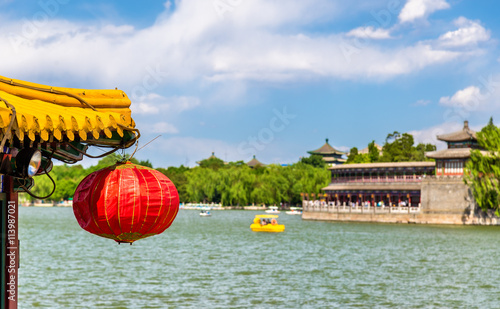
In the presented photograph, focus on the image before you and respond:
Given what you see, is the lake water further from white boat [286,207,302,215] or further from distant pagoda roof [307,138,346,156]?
distant pagoda roof [307,138,346,156]

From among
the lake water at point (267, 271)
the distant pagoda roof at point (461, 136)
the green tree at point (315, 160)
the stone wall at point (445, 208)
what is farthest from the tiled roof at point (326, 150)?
the lake water at point (267, 271)

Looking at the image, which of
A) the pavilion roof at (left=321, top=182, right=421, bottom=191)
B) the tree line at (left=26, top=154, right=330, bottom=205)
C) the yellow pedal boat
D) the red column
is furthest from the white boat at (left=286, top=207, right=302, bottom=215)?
the red column

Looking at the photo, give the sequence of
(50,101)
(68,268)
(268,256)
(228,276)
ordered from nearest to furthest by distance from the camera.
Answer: (50,101)
(228,276)
(68,268)
(268,256)

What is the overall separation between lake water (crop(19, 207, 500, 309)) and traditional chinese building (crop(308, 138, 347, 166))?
5972 cm

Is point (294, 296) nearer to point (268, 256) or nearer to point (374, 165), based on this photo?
point (268, 256)

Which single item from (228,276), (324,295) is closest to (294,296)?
(324,295)

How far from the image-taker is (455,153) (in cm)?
4447

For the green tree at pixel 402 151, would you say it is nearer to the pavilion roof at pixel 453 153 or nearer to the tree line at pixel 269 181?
the tree line at pixel 269 181

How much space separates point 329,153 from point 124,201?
95106mm

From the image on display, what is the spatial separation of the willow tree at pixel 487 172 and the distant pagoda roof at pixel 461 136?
2409 millimetres

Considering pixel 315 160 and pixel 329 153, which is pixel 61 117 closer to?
pixel 315 160

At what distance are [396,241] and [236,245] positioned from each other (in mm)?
8069

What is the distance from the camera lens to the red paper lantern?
4.09m

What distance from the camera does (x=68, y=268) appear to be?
891 inches
